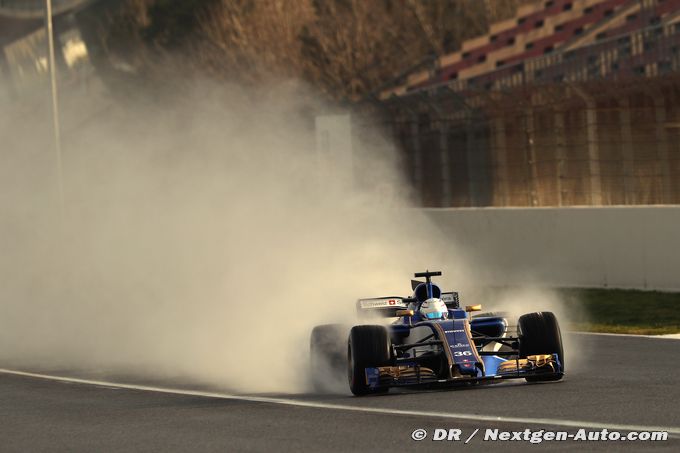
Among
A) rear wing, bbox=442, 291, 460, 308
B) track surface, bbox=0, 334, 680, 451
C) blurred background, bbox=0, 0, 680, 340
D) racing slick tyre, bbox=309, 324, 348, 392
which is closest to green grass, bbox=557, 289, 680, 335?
blurred background, bbox=0, 0, 680, 340

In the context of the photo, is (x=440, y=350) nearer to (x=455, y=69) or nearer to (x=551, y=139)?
(x=551, y=139)

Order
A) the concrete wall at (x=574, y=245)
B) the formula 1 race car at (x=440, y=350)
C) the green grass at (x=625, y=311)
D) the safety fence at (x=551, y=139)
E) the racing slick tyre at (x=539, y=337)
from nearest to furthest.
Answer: the formula 1 race car at (x=440, y=350), the racing slick tyre at (x=539, y=337), the green grass at (x=625, y=311), the concrete wall at (x=574, y=245), the safety fence at (x=551, y=139)

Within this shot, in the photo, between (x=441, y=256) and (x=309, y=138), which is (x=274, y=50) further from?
(x=441, y=256)

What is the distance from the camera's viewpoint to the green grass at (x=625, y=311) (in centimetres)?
1992

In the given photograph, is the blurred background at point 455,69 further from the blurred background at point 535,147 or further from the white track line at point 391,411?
the white track line at point 391,411

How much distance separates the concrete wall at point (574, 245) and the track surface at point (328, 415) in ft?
25.4

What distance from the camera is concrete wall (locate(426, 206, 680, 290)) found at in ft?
74.1

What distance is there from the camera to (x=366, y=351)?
508 inches

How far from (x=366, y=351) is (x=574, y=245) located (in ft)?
39.2

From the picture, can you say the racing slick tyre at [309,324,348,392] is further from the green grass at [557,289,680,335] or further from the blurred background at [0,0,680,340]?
the blurred background at [0,0,680,340]

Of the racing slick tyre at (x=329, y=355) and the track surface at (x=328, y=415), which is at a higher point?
the racing slick tyre at (x=329, y=355)

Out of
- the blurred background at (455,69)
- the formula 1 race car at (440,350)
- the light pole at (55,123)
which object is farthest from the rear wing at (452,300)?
the light pole at (55,123)

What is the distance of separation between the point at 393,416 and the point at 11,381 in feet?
18.7

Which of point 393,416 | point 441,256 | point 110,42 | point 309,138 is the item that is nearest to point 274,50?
point 110,42
